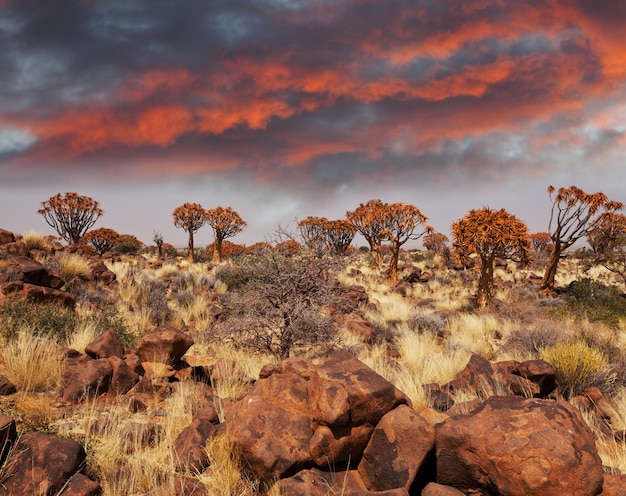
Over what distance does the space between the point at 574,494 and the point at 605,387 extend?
5134mm

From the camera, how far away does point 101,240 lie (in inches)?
1558

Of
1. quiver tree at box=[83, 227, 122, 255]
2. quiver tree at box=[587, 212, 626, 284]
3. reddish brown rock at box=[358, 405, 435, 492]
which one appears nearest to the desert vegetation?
reddish brown rock at box=[358, 405, 435, 492]

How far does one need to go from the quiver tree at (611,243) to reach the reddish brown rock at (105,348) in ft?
83.3

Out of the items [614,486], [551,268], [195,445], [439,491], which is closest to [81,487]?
[195,445]

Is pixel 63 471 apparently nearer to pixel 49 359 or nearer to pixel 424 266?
pixel 49 359

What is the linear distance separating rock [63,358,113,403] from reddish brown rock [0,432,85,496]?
1.76 m

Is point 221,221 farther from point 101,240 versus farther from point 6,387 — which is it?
point 6,387

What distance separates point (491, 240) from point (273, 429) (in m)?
15.6

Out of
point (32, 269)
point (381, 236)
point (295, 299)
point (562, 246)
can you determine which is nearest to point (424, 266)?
point (381, 236)

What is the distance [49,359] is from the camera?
232 inches

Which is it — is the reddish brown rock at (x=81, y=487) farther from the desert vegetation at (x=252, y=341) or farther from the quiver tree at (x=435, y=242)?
the quiver tree at (x=435, y=242)

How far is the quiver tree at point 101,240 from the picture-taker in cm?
3922

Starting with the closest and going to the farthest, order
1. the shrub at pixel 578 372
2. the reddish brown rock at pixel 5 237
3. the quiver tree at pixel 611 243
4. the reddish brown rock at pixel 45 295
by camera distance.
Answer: the shrub at pixel 578 372 < the reddish brown rock at pixel 45 295 < the reddish brown rock at pixel 5 237 < the quiver tree at pixel 611 243

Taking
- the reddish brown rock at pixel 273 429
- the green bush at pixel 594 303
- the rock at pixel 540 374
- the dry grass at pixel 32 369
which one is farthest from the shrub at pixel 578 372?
the dry grass at pixel 32 369
